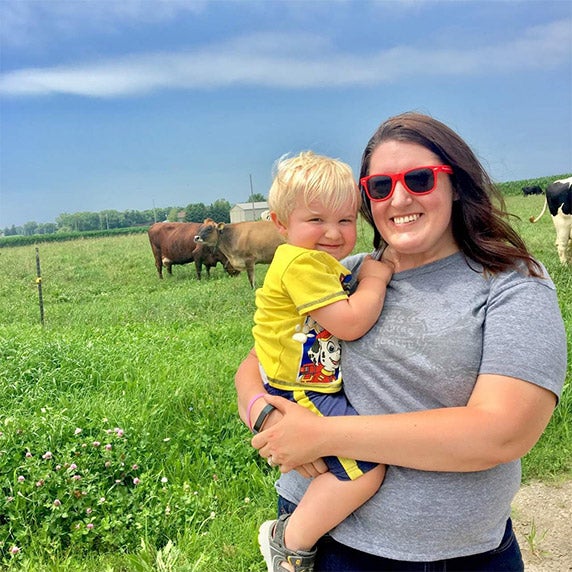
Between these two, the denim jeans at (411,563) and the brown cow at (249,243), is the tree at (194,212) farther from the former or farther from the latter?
the denim jeans at (411,563)

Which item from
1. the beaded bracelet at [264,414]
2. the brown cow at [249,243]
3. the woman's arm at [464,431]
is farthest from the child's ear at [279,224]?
the brown cow at [249,243]

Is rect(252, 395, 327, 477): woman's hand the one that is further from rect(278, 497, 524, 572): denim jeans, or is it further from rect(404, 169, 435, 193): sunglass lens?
rect(404, 169, 435, 193): sunglass lens

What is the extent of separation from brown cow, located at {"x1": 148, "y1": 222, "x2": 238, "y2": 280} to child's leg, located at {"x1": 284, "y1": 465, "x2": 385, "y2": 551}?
12.9 m

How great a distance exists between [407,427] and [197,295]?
9.06 m

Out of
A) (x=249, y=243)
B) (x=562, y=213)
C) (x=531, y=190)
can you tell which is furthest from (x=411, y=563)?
(x=531, y=190)

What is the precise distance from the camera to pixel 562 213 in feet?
34.6

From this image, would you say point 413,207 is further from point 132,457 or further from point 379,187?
point 132,457

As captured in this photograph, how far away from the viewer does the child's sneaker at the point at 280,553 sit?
4.91 ft

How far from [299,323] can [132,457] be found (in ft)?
7.06

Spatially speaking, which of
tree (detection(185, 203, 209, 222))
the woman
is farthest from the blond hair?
tree (detection(185, 203, 209, 222))

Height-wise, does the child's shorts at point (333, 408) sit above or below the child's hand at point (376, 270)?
below

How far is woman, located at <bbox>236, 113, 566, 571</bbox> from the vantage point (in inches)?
48.7

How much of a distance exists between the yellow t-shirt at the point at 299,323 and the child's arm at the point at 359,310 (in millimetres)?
32

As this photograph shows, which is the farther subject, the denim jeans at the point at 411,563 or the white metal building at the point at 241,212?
the white metal building at the point at 241,212
